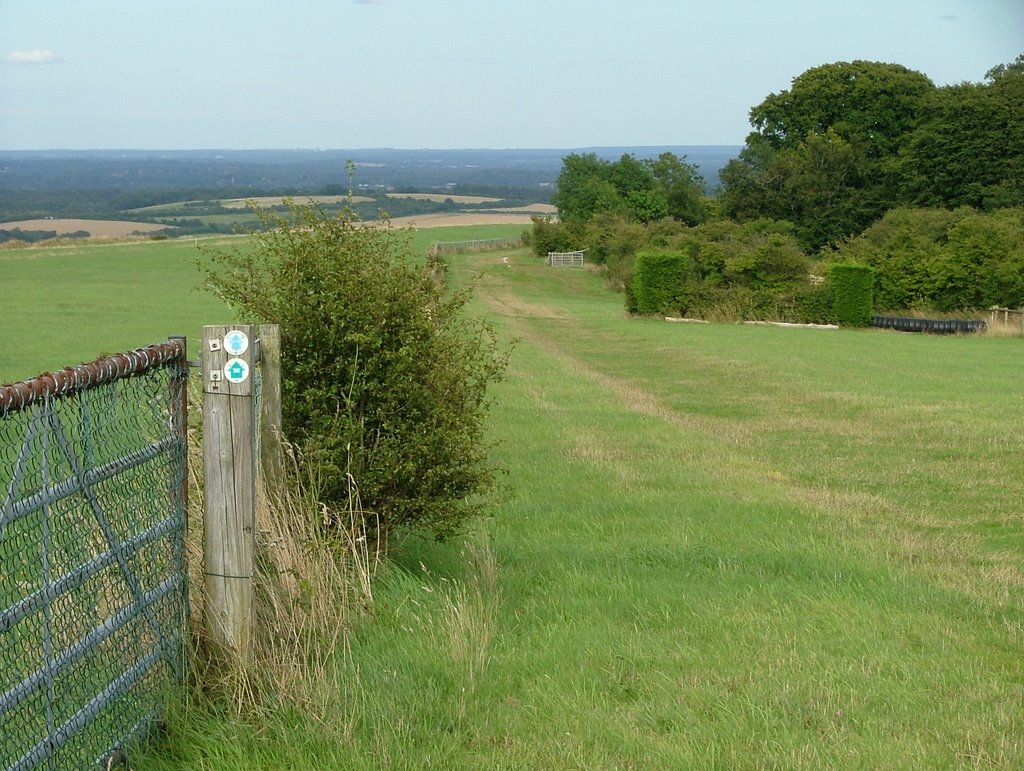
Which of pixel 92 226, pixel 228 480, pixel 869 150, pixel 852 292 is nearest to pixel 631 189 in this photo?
pixel 869 150

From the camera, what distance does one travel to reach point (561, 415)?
17.0m

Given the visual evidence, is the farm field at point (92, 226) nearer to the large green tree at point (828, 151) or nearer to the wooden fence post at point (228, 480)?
the large green tree at point (828, 151)

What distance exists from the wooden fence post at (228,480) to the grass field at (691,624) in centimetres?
41

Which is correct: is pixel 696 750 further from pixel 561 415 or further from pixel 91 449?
pixel 561 415

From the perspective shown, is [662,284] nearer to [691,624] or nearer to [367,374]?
[367,374]

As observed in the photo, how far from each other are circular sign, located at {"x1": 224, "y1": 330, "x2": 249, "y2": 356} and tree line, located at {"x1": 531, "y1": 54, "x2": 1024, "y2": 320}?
42794mm

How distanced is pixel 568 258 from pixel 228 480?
7496 centimetres

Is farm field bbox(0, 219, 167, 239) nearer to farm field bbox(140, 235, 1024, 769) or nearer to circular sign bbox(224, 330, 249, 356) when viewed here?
farm field bbox(140, 235, 1024, 769)

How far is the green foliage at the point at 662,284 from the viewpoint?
4741 cm

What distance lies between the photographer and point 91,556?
4.47 meters

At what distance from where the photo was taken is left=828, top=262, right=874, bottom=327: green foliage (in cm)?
4569

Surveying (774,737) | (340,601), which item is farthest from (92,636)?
(774,737)

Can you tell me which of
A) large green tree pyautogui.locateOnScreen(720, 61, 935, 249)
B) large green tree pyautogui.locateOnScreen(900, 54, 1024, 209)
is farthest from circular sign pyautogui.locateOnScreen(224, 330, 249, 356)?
large green tree pyautogui.locateOnScreen(720, 61, 935, 249)

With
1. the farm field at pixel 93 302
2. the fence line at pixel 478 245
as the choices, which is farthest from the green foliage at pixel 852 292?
A: the fence line at pixel 478 245
